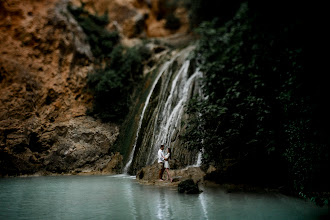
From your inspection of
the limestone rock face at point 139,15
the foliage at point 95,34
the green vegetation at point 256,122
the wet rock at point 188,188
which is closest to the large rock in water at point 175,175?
the green vegetation at point 256,122

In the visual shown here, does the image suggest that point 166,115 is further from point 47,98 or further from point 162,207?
point 47,98

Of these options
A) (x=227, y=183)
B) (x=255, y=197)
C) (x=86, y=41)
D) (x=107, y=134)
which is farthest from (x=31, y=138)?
(x=255, y=197)

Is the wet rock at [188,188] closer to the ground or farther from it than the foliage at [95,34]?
closer to the ground

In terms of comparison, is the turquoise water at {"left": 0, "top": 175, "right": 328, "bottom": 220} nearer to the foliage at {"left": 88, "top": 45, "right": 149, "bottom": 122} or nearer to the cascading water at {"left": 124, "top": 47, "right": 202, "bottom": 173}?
the cascading water at {"left": 124, "top": 47, "right": 202, "bottom": 173}

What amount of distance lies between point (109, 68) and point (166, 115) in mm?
7070

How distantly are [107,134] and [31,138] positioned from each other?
12.8 feet

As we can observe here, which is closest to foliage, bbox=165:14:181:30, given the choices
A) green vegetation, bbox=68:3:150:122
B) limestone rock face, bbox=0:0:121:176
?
green vegetation, bbox=68:3:150:122

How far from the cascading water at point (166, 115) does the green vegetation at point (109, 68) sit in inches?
104

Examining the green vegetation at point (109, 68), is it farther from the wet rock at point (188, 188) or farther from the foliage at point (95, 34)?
the wet rock at point (188, 188)

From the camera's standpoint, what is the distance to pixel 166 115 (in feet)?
36.7

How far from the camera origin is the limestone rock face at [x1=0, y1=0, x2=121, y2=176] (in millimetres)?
12258

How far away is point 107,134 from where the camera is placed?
14578mm

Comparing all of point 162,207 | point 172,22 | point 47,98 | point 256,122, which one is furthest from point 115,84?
point 162,207

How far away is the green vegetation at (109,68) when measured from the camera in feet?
49.9
